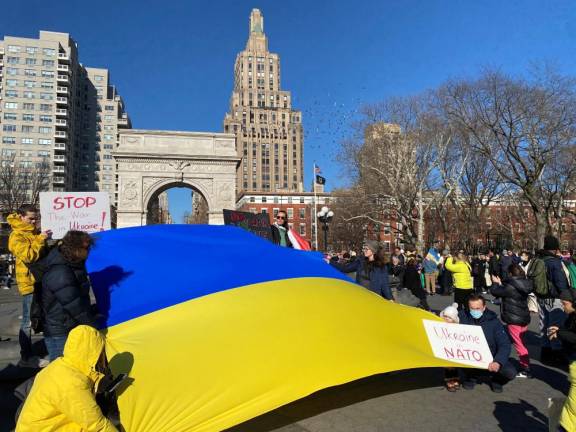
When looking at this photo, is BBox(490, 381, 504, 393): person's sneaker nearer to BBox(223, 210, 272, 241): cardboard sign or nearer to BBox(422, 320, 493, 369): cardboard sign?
BBox(422, 320, 493, 369): cardboard sign

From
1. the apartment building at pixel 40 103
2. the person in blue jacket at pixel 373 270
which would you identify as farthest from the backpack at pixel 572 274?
the apartment building at pixel 40 103

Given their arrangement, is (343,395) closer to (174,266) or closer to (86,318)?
(174,266)

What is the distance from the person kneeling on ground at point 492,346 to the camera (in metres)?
4.89

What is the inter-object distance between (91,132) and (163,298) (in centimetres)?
9615

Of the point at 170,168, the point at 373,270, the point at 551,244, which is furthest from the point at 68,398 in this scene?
the point at 170,168

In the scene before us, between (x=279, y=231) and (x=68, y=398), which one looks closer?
(x=68, y=398)

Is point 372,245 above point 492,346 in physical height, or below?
A: above

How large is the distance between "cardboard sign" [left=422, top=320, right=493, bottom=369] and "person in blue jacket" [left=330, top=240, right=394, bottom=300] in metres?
1.25

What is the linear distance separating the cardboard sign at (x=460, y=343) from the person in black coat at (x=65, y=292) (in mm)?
3826

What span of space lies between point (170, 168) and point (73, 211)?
29.0m

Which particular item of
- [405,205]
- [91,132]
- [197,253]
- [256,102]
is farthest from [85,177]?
[197,253]

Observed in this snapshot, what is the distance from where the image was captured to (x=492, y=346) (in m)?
5.19

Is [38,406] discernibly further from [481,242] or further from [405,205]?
[481,242]

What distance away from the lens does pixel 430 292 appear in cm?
1691
